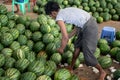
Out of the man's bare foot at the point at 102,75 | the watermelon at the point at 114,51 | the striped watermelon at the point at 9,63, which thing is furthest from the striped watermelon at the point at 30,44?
the watermelon at the point at 114,51

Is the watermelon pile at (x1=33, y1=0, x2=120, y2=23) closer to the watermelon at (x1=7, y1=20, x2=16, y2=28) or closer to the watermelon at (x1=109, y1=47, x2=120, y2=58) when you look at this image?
the watermelon at (x1=109, y1=47, x2=120, y2=58)

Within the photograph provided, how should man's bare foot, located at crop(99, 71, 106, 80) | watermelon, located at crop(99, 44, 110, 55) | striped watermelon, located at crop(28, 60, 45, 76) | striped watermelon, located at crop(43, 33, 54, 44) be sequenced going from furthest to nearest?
watermelon, located at crop(99, 44, 110, 55) < striped watermelon, located at crop(43, 33, 54, 44) < man's bare foot, located at crop(99, 71, 106, 80) < striped watermelon, located at crop(28, 60, 45, 76)

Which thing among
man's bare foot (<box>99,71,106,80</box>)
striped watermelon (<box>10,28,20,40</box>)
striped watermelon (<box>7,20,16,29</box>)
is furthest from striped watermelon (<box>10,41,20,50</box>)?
man's bare foot (<box>99,71,106,80</box>)

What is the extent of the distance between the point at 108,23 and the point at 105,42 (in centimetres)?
280

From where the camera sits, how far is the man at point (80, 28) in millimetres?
4445

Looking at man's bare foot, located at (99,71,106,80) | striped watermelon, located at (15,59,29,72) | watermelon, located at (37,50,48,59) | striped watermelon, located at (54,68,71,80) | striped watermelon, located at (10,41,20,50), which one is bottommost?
man's bare foot, located at (99,71,106,80)

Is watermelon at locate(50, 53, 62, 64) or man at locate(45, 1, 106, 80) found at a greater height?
man at locate(45, 1, 106, 80)

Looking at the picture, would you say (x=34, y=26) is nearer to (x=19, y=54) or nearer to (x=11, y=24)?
(x=11, y=24)

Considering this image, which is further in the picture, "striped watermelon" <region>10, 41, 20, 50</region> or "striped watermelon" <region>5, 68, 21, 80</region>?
"striped watermelon" <region>10, 41, 20, 50</region>

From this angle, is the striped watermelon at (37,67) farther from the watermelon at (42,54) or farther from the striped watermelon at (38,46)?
the striped watermelon at (38,46)

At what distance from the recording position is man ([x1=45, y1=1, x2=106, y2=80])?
4.45 metres

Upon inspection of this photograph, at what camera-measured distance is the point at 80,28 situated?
488 centimetres

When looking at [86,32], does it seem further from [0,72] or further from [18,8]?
[18,8]

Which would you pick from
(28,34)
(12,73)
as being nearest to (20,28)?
(28,34)
